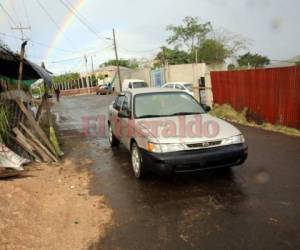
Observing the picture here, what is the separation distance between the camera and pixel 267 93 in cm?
1152

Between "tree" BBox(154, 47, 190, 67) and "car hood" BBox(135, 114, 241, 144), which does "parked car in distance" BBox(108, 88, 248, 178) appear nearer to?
"car hood" BBox(135, 114, 241, 144)

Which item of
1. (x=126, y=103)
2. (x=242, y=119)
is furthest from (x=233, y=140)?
(x=242, y=119)

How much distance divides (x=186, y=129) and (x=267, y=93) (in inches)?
268

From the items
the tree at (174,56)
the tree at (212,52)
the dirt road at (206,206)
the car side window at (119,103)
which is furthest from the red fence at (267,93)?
the tree at (174,56)

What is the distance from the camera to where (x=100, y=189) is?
6000 millimetres

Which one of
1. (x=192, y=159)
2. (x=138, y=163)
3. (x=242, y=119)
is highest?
(x=192, y=159)

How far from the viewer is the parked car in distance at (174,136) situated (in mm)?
5332

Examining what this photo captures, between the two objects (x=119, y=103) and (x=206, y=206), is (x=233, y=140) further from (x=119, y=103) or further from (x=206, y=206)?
(x=119, y=103)

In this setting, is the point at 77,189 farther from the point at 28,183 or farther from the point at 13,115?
the point at 13,115

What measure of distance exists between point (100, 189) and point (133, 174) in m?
0.92

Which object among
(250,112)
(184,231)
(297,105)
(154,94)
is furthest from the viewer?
(250,112)

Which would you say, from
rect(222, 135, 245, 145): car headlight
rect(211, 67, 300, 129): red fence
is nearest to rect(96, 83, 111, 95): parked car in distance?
rect(211, 67, 300, 129): red fence

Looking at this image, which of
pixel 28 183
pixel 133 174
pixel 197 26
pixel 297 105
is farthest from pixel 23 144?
pixel 197 26
